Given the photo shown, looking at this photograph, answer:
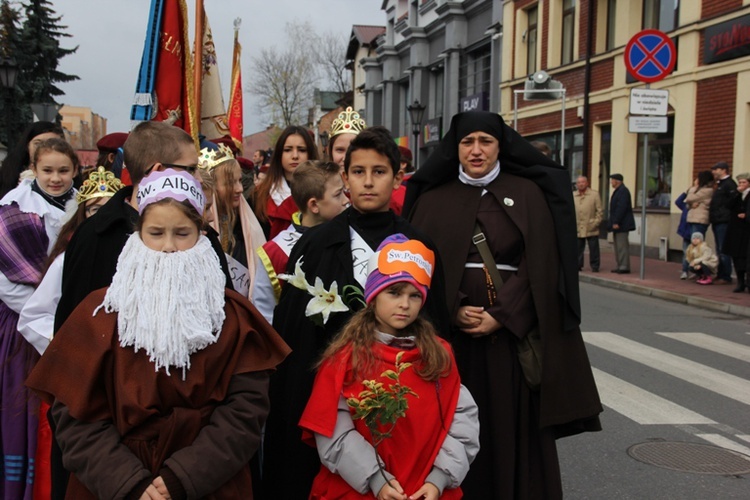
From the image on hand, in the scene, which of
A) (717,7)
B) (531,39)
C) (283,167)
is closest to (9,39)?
(531,39)

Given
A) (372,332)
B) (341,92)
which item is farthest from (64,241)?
(341,92)

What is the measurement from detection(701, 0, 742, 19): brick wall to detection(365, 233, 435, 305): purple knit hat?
14.9 m

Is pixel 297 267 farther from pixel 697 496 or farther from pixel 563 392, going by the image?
pixel 697 496

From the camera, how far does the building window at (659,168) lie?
17969mm

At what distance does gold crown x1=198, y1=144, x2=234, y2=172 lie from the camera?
4395mm

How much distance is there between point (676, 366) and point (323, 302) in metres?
5.91

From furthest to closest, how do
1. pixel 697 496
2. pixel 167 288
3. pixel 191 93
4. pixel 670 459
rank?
pixel 670 459 → pixel 697 496 → pixel 191 93 → pixel 167 288

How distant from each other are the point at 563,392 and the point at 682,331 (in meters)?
7.05

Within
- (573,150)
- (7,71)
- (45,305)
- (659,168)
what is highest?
(7,71)

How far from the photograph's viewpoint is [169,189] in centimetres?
264

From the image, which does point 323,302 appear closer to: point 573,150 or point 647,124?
point 647,124

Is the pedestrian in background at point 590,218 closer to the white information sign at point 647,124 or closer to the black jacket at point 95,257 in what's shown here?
the white information sign at point 647,124

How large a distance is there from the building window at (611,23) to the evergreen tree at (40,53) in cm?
2363

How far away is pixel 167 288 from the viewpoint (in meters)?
2.50
